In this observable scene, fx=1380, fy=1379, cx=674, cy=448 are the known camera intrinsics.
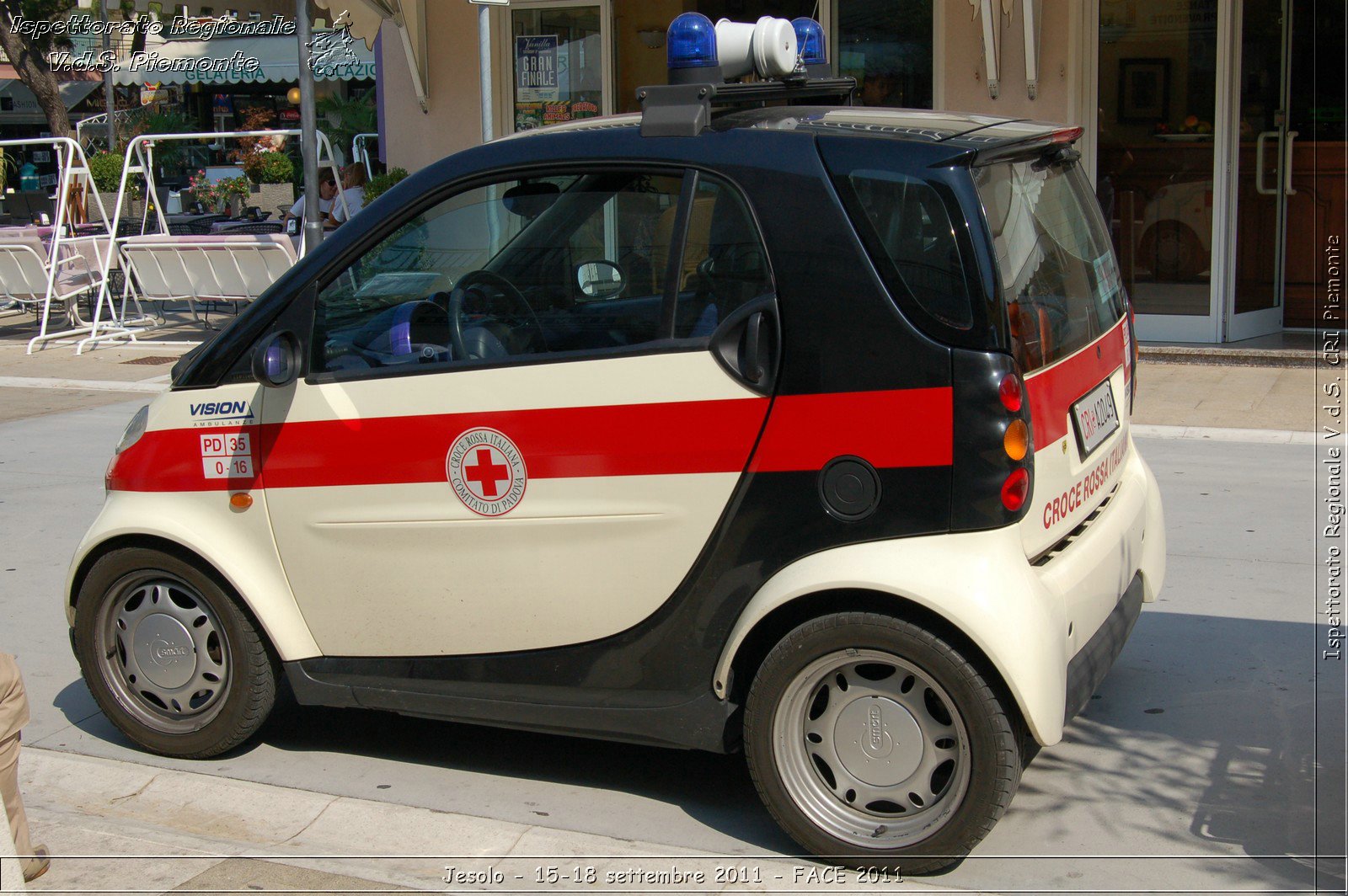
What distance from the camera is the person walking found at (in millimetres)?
3297

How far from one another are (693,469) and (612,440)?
0.23 m

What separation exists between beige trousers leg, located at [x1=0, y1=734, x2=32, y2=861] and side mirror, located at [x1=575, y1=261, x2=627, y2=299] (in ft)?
5.94

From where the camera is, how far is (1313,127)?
1148 cm

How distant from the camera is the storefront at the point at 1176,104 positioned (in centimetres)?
1096

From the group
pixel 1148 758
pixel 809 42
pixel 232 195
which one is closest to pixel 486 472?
pixel 809 42

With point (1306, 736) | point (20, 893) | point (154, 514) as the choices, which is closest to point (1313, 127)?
point (1306, 736)

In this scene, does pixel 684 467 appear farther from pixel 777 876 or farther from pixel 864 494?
pixel 777 876

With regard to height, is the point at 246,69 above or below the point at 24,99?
below

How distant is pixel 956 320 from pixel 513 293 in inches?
49.0

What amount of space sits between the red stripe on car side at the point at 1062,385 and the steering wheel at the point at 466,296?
130 cm

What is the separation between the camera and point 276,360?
3.90 m

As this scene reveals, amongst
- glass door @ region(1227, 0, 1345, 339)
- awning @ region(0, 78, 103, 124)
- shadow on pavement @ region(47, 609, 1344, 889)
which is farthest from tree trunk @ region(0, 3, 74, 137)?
shadow on pavement @ region(47, 609, 1344, 889)

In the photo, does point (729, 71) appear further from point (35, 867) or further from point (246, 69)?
point (246, 69)

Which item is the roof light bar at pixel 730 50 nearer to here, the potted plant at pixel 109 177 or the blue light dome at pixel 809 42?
the blue light dome at pixel 809 42
